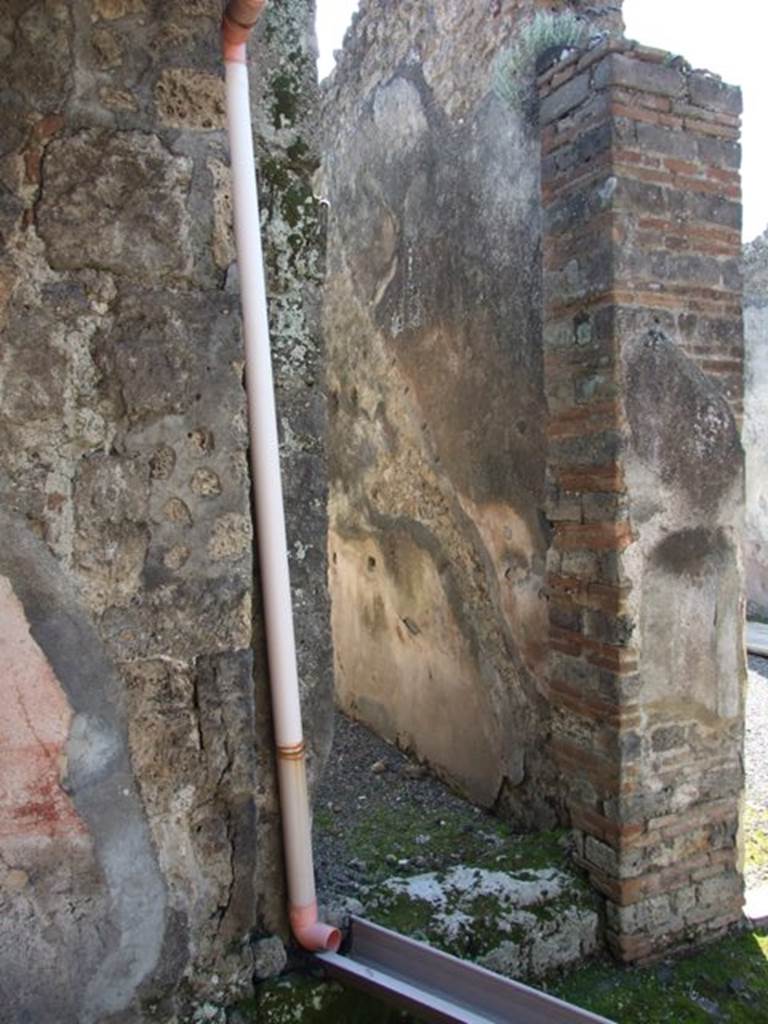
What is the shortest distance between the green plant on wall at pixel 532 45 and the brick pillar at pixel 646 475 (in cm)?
19

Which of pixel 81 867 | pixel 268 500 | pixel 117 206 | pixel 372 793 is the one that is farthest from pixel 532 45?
pixel 372 793

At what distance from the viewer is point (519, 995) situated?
224cm

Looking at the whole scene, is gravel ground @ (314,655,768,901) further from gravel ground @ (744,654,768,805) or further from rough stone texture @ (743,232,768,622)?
rough stone texture @ (743,232,768,622)

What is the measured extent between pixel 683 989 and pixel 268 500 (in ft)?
6.80

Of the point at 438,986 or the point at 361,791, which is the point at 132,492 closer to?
the point at 438,986

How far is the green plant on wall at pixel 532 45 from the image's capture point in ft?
9.97

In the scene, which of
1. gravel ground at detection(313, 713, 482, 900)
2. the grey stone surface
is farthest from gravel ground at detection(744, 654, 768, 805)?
the grey stone surface

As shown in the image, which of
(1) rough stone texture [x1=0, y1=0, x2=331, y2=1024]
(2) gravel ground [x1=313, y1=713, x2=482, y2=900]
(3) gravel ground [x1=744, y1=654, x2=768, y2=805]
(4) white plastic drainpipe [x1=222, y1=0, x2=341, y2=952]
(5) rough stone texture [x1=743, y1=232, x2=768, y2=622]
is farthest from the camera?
(5) rough stone texture [x1=743, y1=232, x2=768, y2=622]

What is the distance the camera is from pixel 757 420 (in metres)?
9.07

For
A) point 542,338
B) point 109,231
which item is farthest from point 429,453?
point 109,231

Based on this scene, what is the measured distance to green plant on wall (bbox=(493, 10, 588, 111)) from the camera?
3.04 metres

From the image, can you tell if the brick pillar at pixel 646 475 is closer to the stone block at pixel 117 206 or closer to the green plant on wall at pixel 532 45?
the green plant on wall at pixel 532 45

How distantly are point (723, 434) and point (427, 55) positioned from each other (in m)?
2.08

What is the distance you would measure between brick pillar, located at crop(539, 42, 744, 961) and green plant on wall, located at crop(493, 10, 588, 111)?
190 mm
